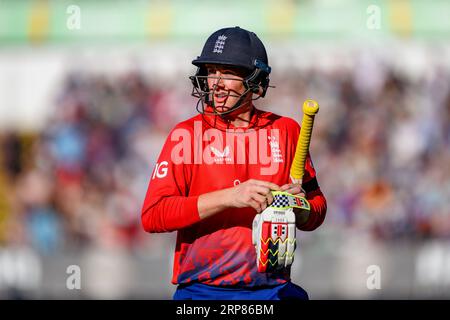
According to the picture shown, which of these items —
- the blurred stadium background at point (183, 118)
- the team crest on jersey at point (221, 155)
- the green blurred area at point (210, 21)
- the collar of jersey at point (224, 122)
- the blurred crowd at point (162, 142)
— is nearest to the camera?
the team crest on jersey at point (221, 155)

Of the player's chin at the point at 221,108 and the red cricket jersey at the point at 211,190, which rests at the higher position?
the player's chin at the point at 221,108

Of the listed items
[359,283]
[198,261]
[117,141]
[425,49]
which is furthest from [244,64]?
[425,49]

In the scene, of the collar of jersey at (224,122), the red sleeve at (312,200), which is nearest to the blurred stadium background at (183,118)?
the red sleeve at (312,200)

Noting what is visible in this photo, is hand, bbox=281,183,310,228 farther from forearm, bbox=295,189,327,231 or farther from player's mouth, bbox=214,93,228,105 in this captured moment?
player's mouth, bbox=214,93,228,105

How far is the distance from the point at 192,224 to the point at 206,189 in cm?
21

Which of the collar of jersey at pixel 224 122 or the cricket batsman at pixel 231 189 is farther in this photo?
the collar of jersey at pixel 224 122

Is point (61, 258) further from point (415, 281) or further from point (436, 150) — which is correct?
point (436, 150)

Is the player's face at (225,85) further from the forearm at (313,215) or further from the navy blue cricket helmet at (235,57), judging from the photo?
the forearm at (313,215)

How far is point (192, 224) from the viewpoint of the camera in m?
4.41

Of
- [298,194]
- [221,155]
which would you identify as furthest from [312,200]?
[221,155]

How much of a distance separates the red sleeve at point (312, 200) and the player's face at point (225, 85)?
38 centimetres

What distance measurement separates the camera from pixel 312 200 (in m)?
4.75

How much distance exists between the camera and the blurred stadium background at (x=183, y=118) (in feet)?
35.1

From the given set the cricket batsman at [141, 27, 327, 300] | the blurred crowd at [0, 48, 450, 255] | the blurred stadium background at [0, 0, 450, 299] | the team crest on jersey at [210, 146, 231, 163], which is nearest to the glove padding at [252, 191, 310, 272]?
the cricket batsman at [141, 27, 327, 300]
